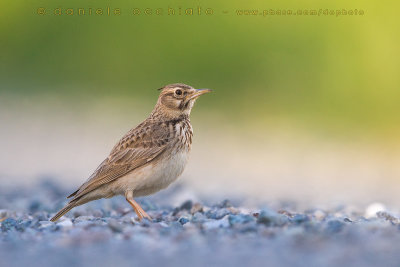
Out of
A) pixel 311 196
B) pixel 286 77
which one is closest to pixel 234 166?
pixel 311 196

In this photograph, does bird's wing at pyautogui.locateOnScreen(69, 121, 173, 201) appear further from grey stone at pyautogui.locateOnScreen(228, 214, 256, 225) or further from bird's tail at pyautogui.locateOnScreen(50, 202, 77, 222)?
grey stone at pyautogui.locateOnScreen(228, 214, 256, 225)

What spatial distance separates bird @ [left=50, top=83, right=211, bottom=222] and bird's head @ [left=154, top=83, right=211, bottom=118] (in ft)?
1.35

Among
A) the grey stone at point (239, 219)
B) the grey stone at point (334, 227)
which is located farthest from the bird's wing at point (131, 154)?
the grey stone at point (334, 227)

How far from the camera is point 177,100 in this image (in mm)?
10102

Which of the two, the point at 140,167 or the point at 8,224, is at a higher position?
the point at 140,167

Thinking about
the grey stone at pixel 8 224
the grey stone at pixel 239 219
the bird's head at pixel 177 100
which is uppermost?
the bird's head at pixel 177 100

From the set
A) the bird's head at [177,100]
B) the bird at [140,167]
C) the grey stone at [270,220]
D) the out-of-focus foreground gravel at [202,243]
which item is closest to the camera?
the out-of-focus foreground gravel at [202,243]

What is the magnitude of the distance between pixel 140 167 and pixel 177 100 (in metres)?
1.30

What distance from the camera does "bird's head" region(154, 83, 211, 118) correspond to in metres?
10.1

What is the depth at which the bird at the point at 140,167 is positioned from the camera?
9125 mm

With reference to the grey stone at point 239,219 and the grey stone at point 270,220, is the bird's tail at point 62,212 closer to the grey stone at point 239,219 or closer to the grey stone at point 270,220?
the grey stone at point 239,219

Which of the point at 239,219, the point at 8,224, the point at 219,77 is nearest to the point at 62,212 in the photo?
the point at 8,224

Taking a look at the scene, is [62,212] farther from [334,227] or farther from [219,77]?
[219,77]

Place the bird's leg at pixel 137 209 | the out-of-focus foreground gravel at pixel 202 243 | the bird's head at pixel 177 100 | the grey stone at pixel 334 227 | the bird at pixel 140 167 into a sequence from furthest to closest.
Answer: the bird's head at pixel 177 100, the bird at pixel 140 167, the bird's leg at pixel 137 209, the grey stone at pixel 334 227, the out-of-focus foreground gravel at pixel 202 243
